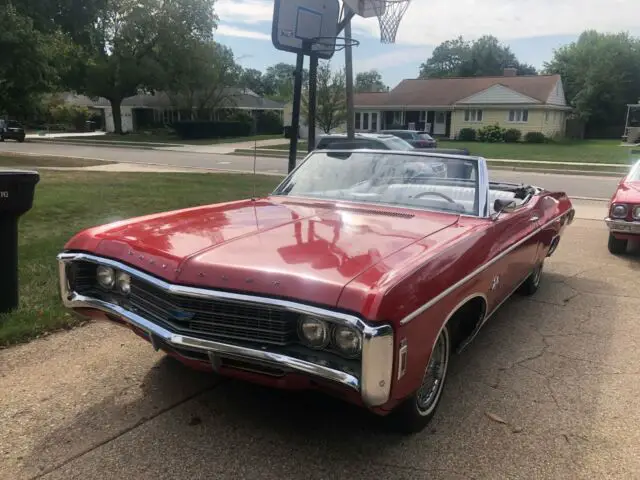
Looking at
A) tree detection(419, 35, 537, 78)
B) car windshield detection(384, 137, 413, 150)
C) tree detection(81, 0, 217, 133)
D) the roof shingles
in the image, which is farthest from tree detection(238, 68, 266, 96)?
car windshield detection(384, 137, 413, 150)

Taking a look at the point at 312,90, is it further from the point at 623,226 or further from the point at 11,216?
the point at 623,226

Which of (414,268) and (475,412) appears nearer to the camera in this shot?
(414,268)

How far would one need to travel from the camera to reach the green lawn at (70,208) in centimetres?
451

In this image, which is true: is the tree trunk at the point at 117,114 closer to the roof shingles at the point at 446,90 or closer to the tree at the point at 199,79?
the tree at the point at 199,79

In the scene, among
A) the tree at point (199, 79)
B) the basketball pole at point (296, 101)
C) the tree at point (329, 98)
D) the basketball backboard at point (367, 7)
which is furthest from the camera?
the tree at point (199, 79)

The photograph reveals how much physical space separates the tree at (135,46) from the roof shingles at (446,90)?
662 inches

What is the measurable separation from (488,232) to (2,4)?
1867 cm

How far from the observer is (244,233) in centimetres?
333

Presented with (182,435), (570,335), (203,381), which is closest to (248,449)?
(182,435)

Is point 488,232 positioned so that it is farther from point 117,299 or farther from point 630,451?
point 117,299

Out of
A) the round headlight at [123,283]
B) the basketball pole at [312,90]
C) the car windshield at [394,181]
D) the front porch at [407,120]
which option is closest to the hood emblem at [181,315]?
the round headlight at [123,283]

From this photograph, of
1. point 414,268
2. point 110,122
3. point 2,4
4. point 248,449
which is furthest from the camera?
point 110,122

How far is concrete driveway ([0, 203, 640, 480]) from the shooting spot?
9.09 feet

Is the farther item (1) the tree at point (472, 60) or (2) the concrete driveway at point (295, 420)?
(1) the tree at point (472, 60)
